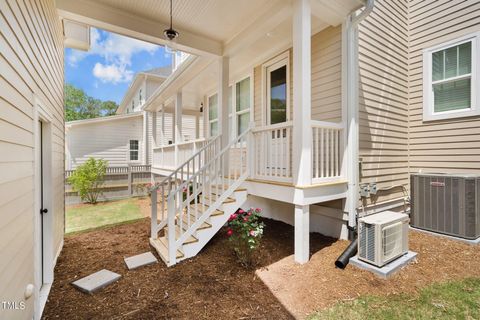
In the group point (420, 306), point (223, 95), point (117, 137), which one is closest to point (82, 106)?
point (117, 137)

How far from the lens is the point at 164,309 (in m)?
2.62

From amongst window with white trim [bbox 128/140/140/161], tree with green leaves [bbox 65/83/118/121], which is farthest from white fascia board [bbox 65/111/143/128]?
tree with green leaves [bbox 65/83/118/121]

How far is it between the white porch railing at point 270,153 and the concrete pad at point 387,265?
1.48 meters

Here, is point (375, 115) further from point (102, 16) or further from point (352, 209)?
point (102, 16)

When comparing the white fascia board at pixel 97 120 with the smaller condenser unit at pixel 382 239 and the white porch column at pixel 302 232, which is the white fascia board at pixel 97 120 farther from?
the smaller condenser unit at pixel 382 239

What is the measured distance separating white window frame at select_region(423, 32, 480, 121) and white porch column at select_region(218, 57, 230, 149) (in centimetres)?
445

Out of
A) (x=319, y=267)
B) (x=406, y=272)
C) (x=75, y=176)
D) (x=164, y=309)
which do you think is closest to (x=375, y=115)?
(x=406, y=272)

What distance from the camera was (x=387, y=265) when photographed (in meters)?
3.20

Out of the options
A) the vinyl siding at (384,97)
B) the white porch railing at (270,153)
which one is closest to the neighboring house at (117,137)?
the white porch railing at (270,153)

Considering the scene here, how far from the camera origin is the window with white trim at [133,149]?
13.5 m

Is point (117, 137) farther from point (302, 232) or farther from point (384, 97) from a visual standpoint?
point (384, 97)

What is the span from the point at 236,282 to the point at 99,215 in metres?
6.24

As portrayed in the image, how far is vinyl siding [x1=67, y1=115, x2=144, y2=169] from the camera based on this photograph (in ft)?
39.4

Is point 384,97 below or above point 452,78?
below
